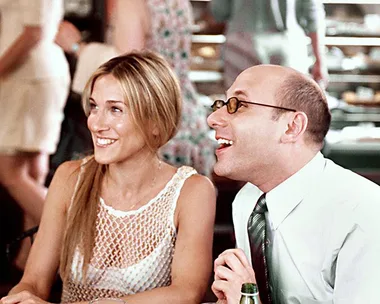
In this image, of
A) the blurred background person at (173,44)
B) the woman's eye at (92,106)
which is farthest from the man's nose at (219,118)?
the blurred background person at (173,44)

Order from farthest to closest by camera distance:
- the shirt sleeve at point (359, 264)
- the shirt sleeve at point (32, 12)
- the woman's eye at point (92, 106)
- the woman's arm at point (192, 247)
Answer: the shirt sleeve at point (32, 12) → the woman's eye at point (92, 106) → the woman's arm at point (192, 247) → the shirt sleeve at point (359, 264)

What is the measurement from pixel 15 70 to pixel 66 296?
6.79 feet

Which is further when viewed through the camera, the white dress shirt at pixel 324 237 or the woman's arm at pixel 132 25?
the woman's arm at pixel 132 25

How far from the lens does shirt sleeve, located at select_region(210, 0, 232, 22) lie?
15.9 ft

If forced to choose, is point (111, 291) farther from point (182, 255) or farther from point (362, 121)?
point (362, 121)

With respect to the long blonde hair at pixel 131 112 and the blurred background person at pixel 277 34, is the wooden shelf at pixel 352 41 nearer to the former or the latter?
the blurred background person at pixel 277 34

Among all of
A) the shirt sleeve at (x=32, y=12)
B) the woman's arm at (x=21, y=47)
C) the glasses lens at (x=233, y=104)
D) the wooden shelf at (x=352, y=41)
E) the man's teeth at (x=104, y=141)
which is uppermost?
the shirt sleeve at (x=32, y=12)

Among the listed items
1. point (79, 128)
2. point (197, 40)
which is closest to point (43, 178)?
point (79, 128)

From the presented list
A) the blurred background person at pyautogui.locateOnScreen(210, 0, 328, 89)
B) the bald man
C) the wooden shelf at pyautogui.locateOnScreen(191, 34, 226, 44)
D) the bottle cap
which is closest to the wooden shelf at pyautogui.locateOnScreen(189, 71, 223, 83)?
the wooden shelf at pyautogui.locateOnScreen(191, 34, 226, 44)

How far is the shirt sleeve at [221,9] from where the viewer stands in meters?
4.84

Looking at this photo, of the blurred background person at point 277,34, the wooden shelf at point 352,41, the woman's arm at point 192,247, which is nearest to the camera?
the woman's arm at point 192,247

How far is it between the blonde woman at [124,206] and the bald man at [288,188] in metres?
0.33

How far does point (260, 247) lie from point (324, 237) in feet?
0.62

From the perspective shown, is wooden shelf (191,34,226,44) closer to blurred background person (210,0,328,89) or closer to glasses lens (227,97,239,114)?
blurred background person (210,0,328,89)
